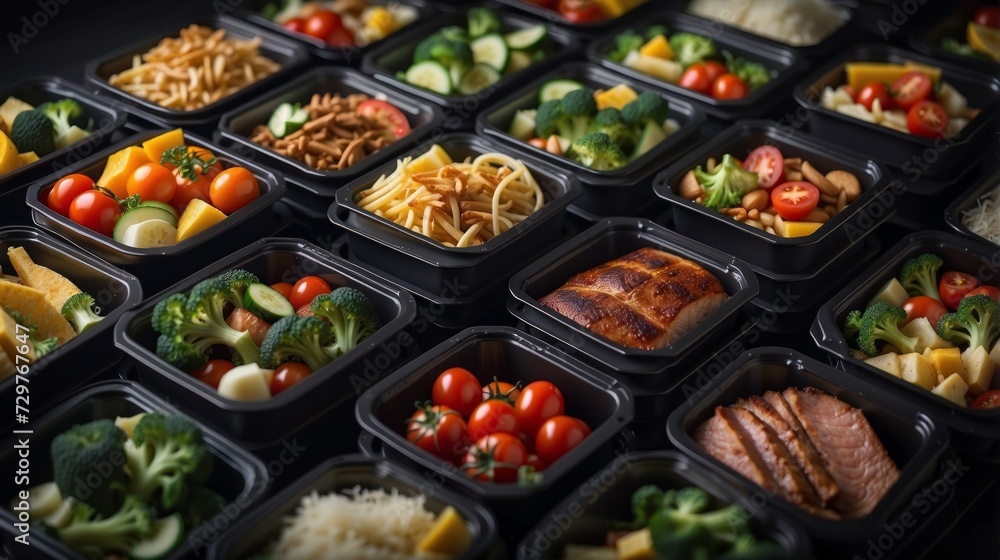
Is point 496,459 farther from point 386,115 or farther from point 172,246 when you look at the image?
point 386,115

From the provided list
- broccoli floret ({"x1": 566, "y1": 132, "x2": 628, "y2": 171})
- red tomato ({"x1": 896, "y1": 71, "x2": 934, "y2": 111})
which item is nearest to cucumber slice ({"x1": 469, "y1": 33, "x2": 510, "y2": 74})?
broccoli floret ({"x1": 566, "y1": 132, "x2": 628, "y2": 171})

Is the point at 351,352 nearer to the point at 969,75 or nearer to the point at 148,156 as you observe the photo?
the point at 148,156

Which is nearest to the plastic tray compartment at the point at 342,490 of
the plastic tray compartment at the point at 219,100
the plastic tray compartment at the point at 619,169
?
the plastic tray compartment at the point at 619,169

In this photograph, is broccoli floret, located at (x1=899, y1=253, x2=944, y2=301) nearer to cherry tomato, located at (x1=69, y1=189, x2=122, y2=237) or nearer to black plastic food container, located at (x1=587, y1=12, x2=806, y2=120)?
black plastic food container, located at (x1=587, y1=12, x2=806, y2=120)

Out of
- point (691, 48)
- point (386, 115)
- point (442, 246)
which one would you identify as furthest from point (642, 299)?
point (691, 48)

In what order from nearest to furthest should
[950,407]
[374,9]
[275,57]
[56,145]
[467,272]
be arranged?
[950,407], [467,272], [56,145], [275,57], [374,9]

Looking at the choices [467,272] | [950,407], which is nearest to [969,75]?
[950,407]
